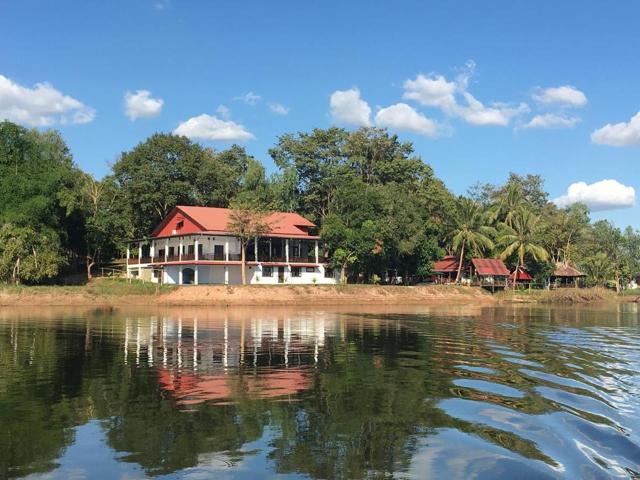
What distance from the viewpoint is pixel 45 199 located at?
184 ft

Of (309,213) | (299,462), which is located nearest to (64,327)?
(299,462)

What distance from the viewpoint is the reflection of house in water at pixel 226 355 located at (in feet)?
47.8

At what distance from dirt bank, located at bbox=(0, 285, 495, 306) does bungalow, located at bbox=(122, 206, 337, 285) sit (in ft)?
21.4

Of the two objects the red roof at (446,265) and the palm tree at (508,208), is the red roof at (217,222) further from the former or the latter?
the palm tree at (508,208)

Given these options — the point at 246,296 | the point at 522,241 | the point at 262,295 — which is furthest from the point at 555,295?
the point at 246,296

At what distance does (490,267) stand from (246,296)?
3311 centimetres

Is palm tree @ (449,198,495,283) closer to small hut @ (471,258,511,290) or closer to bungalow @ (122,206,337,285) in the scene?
small hut @ (471,258,511,290)

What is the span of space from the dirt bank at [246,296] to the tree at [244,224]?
5.47 meters

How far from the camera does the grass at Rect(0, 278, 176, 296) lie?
49.7m

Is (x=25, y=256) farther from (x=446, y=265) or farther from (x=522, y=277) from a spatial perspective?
(x=522, y=277)

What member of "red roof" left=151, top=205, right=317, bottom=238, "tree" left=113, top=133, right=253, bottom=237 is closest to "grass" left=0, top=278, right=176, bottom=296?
"red roof" left=151, top=205, right=317, bottom=238

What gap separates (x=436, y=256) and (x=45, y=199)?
44.2 m

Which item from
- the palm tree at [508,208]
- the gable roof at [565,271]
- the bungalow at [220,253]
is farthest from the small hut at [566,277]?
the bungalow at [220,253]

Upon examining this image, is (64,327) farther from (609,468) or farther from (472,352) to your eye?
(609,468)
